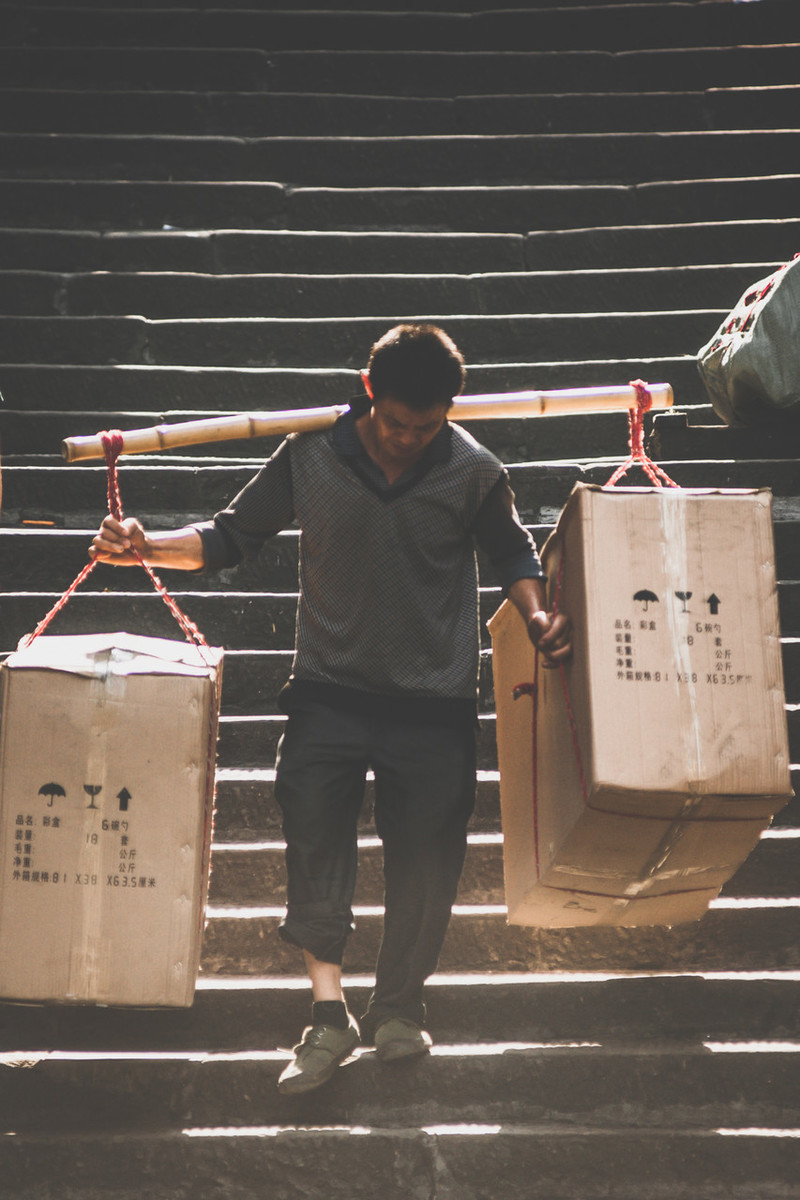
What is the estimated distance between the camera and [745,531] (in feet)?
7.48

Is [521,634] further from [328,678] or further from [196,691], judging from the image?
[196,691]

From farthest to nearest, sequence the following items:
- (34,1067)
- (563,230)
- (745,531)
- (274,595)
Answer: (563,230) → (274,595) → (34,1067) → (745,531)

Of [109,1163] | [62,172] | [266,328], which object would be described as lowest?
[109,1163]

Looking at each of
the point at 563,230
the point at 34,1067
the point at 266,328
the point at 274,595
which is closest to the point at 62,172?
the point at 266,328

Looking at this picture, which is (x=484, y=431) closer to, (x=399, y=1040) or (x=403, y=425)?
(x=403, y=425)

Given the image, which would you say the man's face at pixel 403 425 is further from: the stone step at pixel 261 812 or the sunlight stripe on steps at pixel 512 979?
the sunlight stripe on steps at pixel 512 979

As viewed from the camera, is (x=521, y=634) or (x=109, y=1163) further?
(x=521, y=634)

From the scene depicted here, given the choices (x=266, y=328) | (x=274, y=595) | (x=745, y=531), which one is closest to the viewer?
(x=745, y=531)

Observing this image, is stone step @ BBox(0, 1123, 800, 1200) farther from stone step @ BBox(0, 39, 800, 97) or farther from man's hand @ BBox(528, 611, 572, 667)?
stone step @ BBox(0, 39, 800, 97)

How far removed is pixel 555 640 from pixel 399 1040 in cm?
89

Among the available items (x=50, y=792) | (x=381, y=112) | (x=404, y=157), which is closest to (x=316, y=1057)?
(x=50, y=792)

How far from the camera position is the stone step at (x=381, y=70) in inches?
235

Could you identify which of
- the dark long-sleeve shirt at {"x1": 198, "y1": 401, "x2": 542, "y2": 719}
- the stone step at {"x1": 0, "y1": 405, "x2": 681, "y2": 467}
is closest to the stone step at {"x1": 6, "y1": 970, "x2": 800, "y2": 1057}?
the dark long-sleeve shirt at {"x1": 198, "y1": 401, "x2": 542, "y2": 719}

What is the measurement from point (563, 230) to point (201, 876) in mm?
3768
